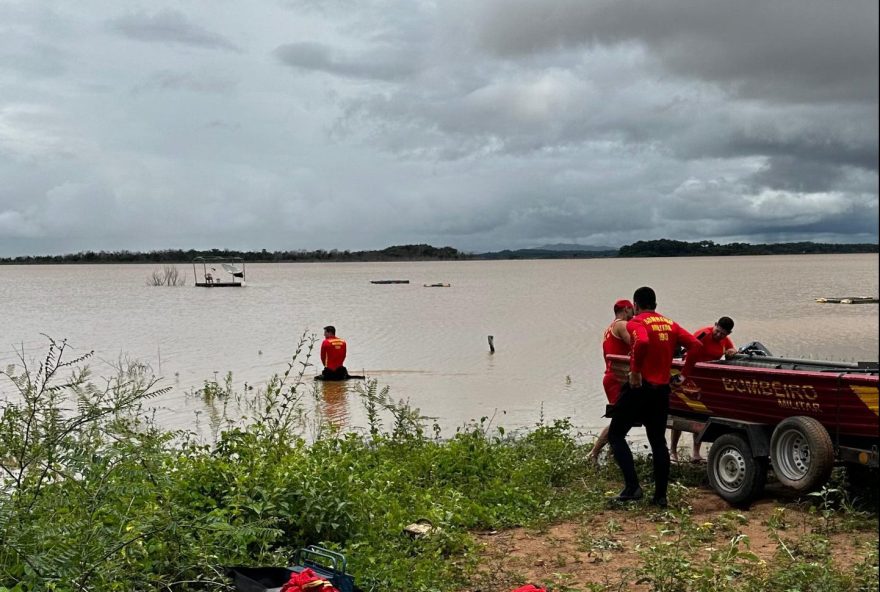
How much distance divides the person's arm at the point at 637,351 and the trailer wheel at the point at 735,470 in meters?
1.13

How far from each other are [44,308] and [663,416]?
50865mm

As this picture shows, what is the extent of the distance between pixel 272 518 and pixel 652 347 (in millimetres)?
3929

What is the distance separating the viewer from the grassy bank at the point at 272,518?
4902 millimetres

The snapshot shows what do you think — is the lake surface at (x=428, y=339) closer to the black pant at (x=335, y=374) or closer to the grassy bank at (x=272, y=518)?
the black pant at (x=335, y=374)

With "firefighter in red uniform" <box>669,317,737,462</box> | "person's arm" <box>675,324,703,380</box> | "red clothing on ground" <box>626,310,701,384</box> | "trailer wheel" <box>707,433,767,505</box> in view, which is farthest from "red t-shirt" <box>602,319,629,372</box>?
"trailer wheel" <box>707,433,767,505</box>

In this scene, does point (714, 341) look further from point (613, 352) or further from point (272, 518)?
point (272, 518)

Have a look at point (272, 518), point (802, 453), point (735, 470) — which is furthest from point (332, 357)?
point (272, 518)

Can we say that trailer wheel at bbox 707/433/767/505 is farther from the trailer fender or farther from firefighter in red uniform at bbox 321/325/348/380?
firefighter in red uniform at bbox 321/325/348/380

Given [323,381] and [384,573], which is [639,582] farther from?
[323,381]

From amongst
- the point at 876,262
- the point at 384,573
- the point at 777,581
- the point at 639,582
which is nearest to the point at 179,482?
the point at 384,573

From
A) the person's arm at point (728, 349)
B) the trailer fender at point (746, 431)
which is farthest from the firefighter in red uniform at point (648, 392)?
the person's arm at point (728, 349)

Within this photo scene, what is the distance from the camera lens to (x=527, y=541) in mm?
6770

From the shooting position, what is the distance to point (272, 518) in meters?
5.66

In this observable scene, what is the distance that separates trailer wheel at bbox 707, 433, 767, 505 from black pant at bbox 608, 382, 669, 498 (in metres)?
0.58
